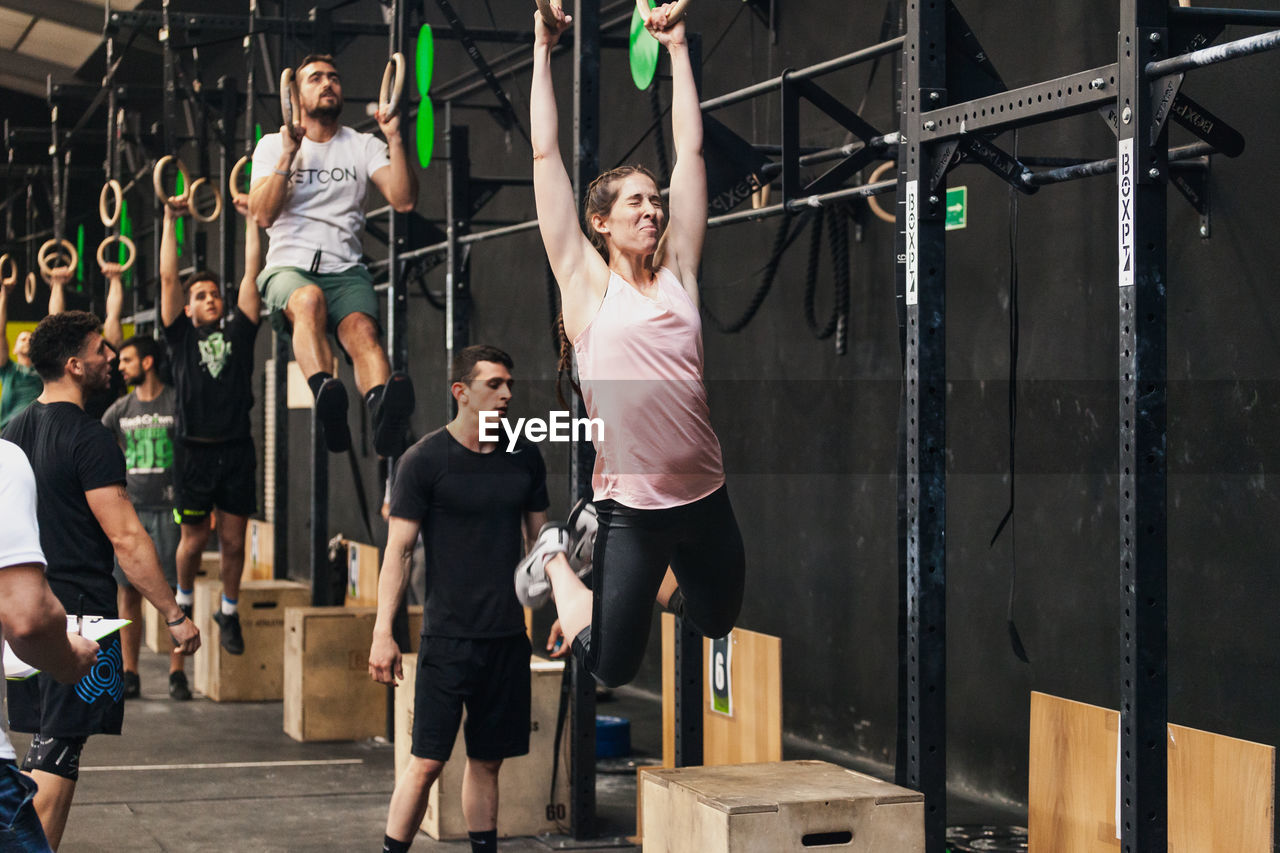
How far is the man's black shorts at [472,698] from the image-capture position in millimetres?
4449

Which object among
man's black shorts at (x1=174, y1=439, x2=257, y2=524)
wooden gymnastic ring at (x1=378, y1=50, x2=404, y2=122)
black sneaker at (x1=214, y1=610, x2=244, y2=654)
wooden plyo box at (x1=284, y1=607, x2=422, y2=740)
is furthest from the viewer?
black sneaker at (x1=214, y1=610, x2=244, y2=654)

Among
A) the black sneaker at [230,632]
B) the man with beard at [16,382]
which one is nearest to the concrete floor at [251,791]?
the black sneaker at [230,632]

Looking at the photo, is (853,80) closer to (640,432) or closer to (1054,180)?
(1054,180)

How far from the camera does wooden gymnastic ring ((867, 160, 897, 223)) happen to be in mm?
5922

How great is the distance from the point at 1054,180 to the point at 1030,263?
5.24 feet

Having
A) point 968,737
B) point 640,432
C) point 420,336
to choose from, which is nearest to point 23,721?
point 640,432

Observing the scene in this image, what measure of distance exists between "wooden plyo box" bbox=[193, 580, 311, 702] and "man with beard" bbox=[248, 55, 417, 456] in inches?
133

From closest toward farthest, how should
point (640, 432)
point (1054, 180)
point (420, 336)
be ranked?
point (640, 432) → point (1054, 180) → point (420, 336)

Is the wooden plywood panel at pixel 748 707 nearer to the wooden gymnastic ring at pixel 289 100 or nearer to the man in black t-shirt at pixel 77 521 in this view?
the man in black t-shirt at pixel 77 521

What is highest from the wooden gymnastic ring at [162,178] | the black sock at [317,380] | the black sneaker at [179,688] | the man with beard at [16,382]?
the wooden gymnastic ring at [162,178]

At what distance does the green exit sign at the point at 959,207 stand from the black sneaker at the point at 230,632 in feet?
14.2

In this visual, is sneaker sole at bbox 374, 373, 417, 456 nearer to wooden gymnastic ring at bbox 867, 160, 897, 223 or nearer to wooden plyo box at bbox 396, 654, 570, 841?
wooden plyo box at bbox 396, 654, 570, 841

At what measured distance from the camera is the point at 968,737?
604cm

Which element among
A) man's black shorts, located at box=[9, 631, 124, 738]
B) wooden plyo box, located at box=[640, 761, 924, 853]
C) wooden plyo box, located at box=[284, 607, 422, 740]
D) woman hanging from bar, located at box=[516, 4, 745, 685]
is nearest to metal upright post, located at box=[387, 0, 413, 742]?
wooden plyo box, located at box=[284, 607, 422, 740]
